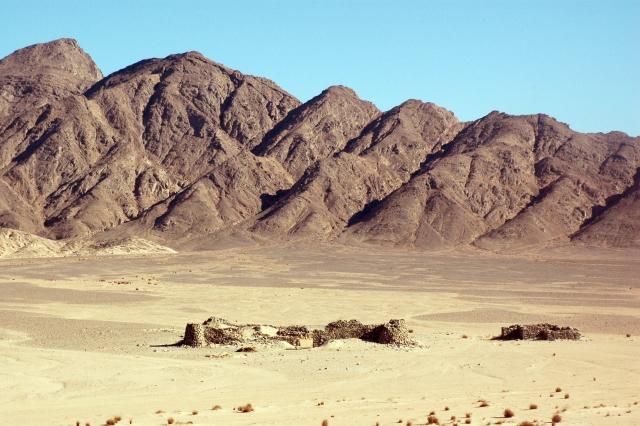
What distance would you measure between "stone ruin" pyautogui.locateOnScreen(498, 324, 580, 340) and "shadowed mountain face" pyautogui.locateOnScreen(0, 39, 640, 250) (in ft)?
292

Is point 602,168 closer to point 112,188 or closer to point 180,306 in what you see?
point 112,188

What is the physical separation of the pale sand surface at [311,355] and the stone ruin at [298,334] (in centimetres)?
95

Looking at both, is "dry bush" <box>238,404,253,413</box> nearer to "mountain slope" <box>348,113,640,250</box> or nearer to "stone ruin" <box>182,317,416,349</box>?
"stone ruin" <box>182,317,416,349</box>

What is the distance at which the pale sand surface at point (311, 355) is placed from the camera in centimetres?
1988

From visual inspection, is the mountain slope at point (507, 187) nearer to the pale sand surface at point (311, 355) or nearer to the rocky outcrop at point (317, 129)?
the rocky outcrop at point (317, 129)

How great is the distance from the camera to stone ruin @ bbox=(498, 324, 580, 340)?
119 ft

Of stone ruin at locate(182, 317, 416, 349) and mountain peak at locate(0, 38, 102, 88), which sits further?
mountain peak at locate(0, 38, 102, 88)

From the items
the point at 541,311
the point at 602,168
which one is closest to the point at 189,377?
the point at 541,311

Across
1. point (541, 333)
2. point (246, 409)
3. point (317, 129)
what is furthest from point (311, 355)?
point (317, 129)

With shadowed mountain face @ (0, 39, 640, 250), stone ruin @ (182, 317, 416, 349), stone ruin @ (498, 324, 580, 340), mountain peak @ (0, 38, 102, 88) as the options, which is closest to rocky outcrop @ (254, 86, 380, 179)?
shadowed mountain face @ (0, 39, 640, 250)

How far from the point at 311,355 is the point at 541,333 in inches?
437

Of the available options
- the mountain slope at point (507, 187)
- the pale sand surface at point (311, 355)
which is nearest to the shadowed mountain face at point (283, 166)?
the mountain slope at point (507, 187)

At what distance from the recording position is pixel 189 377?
2606 cm

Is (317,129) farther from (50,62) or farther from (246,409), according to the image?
(246,409)
